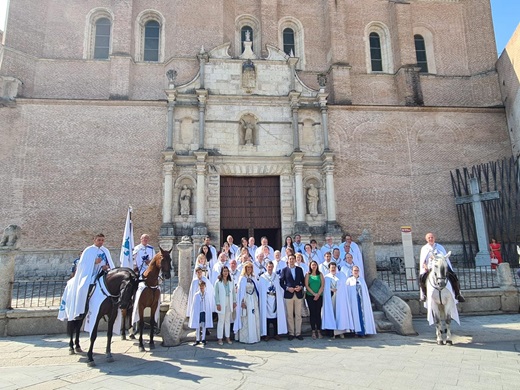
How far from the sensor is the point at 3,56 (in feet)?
53.0

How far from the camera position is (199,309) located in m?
7.18

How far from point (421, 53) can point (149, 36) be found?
15.1 m

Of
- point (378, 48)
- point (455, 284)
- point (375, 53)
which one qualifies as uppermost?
point (378, 48)

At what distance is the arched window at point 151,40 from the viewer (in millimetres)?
18484

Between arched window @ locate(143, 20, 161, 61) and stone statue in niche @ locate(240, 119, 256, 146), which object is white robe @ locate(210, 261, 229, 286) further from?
arched window @ locate(143, 20, 161, 61)

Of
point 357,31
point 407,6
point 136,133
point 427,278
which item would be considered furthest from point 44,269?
point 407,6

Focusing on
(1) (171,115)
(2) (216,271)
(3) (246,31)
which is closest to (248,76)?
(1) (171,115)

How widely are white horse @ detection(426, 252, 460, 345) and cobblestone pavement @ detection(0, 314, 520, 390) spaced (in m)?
0.37

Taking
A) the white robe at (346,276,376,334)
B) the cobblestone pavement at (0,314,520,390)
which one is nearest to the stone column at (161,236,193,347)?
the cobblestone pavement at (0,314,520,390)

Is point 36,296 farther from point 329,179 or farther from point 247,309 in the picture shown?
point 329,179

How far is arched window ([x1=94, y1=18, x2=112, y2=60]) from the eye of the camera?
720 inches

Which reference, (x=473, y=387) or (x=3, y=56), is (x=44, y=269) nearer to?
(x=3, y=56)

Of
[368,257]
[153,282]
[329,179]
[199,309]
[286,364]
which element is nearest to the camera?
[286,364]

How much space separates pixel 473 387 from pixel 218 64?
1529cm
